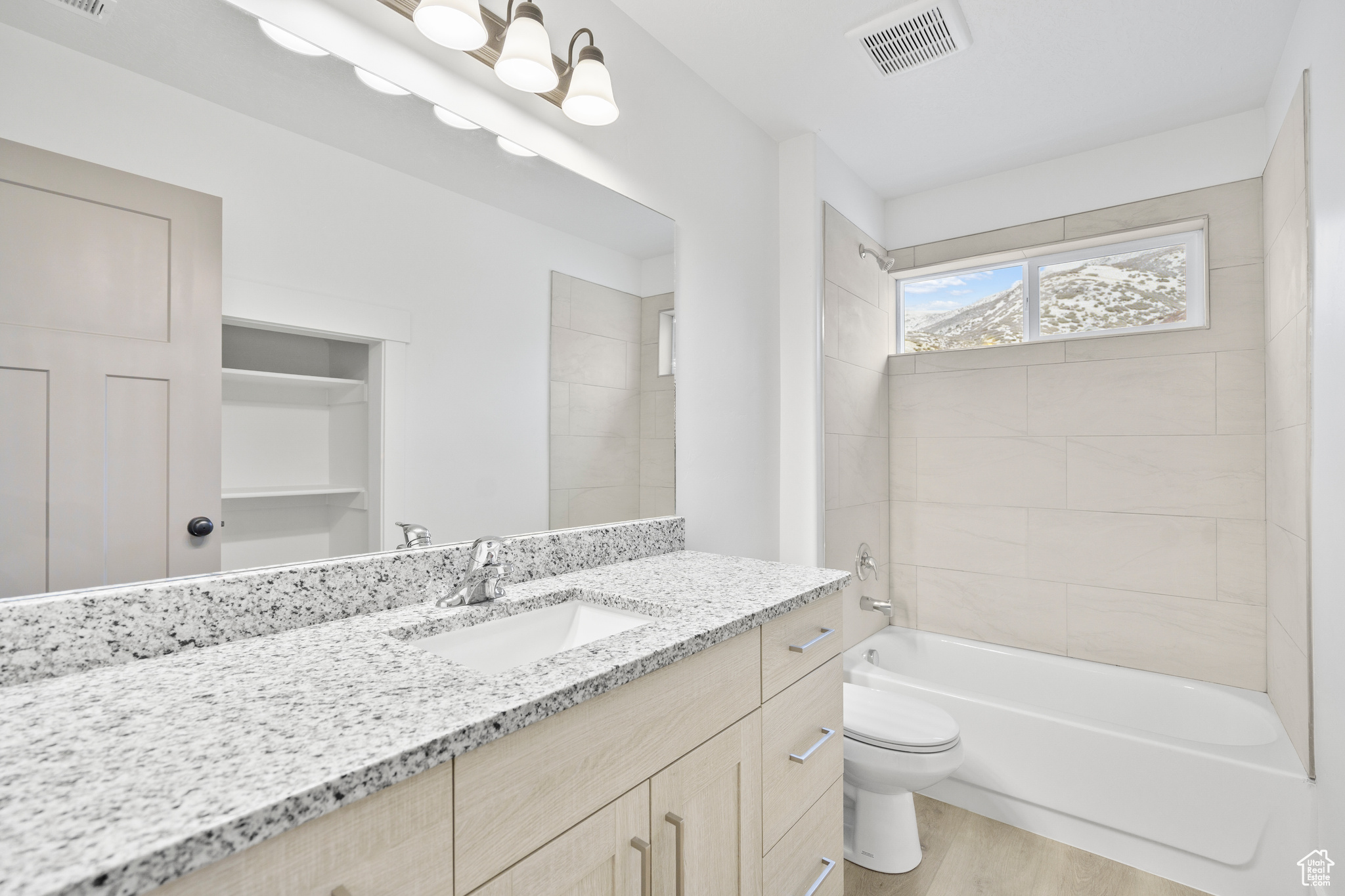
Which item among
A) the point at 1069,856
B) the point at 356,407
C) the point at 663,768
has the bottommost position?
the point at 1069,856

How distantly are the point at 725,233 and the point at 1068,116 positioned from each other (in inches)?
53.3

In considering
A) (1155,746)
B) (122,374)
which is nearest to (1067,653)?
(1155,746)

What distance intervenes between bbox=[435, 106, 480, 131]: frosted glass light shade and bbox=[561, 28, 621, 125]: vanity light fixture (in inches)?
8.4

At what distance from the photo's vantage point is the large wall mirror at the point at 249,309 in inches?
33.0

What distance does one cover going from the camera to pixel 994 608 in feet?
8.88

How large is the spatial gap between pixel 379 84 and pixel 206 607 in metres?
0.99

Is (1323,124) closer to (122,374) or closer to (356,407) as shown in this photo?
(356,407)

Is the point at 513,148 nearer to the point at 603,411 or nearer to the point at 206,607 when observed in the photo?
the point at 603,411

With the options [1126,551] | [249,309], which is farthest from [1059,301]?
[249,309]

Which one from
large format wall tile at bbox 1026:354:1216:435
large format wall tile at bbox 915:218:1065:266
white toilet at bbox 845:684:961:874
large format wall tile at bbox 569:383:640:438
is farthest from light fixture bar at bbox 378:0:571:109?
large format wall tile at bbox 1026:354:1216:435

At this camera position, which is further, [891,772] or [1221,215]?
[1221,215]

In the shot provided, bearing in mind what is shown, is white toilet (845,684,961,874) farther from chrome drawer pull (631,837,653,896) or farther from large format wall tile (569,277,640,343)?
large format wall tile (569,277,640,343)

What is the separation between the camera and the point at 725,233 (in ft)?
6.87

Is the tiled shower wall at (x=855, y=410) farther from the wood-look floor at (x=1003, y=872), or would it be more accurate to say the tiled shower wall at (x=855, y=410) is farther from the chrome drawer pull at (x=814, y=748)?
the chrome drawer pull at (x=814, y=748)
